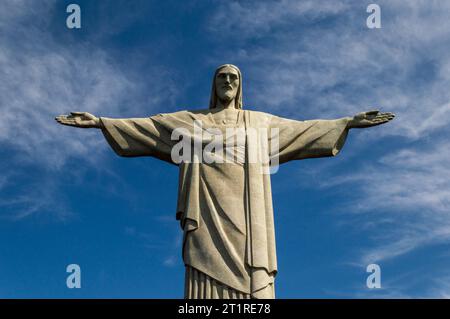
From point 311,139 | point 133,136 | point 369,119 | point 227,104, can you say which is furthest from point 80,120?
point 369,119

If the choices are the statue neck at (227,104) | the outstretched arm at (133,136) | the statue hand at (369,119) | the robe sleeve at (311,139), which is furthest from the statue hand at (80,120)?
the statue hand at (369,119)

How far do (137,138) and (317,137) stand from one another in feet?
14.8

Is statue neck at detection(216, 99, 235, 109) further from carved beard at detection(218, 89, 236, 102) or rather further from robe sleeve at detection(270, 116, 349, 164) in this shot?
robe sleeve at detection(270, 116, 349, 164)

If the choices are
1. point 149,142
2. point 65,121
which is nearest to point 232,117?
point 149,142

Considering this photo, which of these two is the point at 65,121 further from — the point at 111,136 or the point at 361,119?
the point at 361,119

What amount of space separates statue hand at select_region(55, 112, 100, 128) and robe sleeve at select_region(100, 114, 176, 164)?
21 centimetres

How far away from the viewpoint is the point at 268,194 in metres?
17.7

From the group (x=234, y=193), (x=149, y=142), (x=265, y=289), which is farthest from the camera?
(x=149, y=142)

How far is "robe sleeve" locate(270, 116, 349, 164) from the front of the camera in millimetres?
18438

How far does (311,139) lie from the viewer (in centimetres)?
1848

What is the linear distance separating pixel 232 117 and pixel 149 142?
7.18 ft

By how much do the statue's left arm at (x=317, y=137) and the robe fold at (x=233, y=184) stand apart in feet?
0.08

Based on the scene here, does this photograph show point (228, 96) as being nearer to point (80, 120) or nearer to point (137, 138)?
point (137, 138)

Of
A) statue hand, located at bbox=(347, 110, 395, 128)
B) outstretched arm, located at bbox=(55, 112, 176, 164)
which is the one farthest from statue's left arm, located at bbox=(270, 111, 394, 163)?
outstretched arm, located at bbox=(55, 112, 176, 164)
